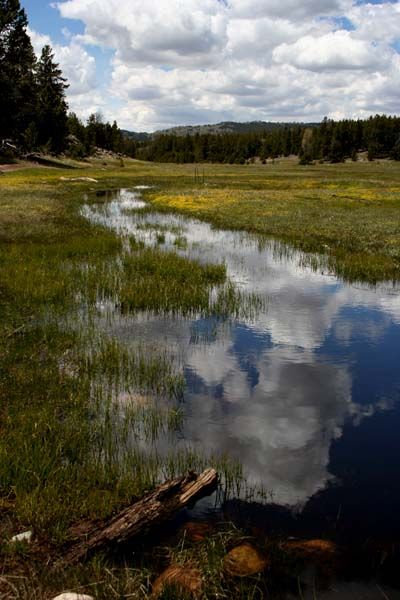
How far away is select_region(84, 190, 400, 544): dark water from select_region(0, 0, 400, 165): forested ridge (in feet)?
229

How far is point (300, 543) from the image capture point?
243 inches

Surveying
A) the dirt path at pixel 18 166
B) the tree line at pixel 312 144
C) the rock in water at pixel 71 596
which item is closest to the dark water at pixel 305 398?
the rock in water at pixel 71 596

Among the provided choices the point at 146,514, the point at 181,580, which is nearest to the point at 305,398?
the point at 146,514

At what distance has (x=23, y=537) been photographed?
5.82 m

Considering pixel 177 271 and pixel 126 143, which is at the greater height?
pixel 126 143

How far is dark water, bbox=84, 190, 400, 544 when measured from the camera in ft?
23.3

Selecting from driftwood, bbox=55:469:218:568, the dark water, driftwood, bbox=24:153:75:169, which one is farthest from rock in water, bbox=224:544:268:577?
driftwood, bbox=24:153:75:169

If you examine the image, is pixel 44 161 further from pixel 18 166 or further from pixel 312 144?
pixel 312 144

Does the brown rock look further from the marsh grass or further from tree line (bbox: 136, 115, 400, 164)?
tree line (bbox: 136, 115, 400, 164)

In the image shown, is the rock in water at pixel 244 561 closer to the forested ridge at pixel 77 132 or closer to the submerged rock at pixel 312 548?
the submerged rock at pixel 312 548

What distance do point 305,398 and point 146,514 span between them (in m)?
5.12

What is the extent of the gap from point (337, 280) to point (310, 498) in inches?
574

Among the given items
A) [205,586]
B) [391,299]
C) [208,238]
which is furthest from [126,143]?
[205,586]

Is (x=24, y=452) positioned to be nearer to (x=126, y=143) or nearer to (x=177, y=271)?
(x=177, y=271)
